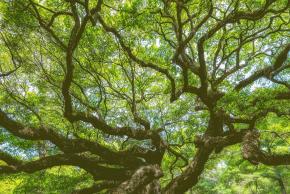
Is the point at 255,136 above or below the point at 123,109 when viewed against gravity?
below

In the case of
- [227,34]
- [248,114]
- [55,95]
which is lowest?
[248,114]

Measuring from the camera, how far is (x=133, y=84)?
29.8ft

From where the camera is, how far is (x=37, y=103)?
10414 millimetres

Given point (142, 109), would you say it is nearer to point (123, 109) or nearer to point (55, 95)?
point (123, 109)

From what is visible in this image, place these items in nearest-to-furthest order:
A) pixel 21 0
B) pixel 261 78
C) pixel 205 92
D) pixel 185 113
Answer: pixel 21 0 → pixel 205 92 → pixel 261 78 → pixel 185 113

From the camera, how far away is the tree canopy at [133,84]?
7594 millimetres

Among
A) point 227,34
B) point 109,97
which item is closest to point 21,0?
point 109,97

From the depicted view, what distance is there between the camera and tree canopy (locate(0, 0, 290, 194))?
759 centimetres

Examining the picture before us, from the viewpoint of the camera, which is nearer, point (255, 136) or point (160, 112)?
point (255, 136)

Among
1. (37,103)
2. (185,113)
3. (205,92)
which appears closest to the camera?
(205,92)

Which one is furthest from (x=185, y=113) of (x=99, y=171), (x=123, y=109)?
(x=99, y=171)

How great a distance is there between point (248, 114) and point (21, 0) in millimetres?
6717

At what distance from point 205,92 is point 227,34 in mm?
2525

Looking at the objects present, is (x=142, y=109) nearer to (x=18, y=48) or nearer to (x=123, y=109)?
(x=123, y=109)
